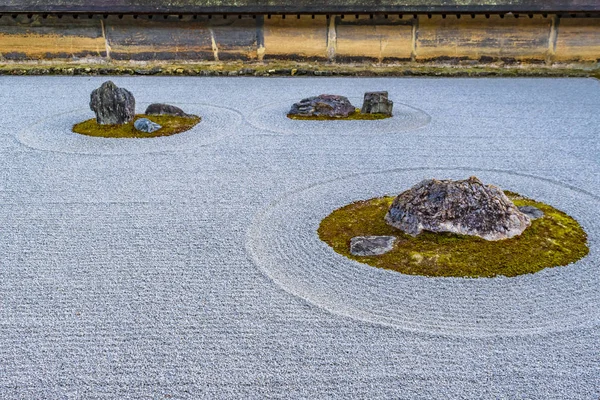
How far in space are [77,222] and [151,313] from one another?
1.99m

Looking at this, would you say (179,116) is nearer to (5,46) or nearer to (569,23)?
(5,46)

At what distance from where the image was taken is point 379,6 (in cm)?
1352

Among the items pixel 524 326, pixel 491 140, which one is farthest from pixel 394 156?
pixel 524 326

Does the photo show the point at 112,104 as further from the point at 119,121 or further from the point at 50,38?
the point at 50,38

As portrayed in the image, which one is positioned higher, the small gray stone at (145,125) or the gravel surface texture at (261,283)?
the small gray stone at (145,125)

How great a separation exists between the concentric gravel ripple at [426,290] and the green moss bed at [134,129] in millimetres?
3856

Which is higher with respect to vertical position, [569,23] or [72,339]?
[569,23]

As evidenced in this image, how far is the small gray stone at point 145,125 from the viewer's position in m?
8.41

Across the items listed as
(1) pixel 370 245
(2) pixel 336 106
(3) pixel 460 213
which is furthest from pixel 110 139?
(3) pixel 460 213

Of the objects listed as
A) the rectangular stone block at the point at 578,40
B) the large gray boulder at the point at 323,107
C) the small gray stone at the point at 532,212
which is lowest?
the small gray stone at the point at 532,212

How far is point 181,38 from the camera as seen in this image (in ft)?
46.5

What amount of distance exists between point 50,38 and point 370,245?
1301 cm

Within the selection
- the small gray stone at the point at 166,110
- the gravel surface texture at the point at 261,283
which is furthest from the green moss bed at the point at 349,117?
the small gray stone at the point at 166,110

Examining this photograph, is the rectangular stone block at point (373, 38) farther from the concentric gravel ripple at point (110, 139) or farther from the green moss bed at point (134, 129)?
the green moss bed at point (134, 129)
